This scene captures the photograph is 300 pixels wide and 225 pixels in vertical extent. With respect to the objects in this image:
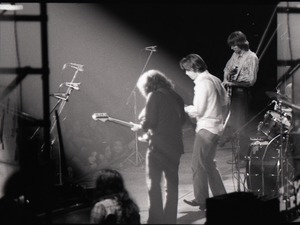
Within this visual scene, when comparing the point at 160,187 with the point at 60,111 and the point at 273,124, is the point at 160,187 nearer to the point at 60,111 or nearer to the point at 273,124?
the point at 60,111

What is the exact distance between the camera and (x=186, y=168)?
7.40 metres

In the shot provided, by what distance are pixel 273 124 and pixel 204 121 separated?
110 cm

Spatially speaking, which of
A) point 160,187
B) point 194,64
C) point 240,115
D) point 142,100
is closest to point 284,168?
point 240,115

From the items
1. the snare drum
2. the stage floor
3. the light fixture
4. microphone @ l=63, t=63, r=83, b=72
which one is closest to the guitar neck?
the stage floor

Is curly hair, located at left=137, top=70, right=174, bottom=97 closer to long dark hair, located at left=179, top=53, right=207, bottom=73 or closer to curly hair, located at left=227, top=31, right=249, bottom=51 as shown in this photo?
long dark hair, located at left=179, top=53, right=207, bottom=73

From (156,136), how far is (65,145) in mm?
1437

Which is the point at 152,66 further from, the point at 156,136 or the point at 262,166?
the point at 262,166

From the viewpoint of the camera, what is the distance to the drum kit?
6926mm

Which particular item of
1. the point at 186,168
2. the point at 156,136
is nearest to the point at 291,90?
the point at 186,168

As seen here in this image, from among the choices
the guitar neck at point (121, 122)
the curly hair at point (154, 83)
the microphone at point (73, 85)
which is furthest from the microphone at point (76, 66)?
the curly hair at point (154, 83)

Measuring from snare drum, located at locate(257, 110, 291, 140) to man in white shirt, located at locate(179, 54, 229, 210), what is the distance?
839mm

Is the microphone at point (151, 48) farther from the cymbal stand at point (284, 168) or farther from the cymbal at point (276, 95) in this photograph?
the cymbal stand at point (284, 168)

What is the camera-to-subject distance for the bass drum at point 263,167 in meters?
7.05

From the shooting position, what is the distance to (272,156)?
7102mm
